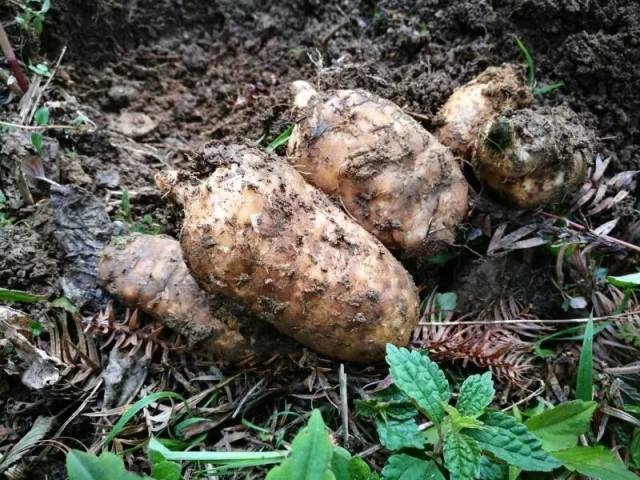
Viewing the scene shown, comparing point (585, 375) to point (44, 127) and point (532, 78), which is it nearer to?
point (532, 78)

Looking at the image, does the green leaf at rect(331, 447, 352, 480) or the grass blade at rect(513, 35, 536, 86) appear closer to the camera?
the green leaf at rect(331, 447, 352, 480)

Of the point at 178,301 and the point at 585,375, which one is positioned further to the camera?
the point at 178,301

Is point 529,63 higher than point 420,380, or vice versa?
point 529,63

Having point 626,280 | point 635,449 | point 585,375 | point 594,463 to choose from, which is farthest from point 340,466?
point 626,280

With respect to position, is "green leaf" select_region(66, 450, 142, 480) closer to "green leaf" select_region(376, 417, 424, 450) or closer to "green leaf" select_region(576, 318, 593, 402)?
"green leaf" select_region(376, 417, 424, 450)

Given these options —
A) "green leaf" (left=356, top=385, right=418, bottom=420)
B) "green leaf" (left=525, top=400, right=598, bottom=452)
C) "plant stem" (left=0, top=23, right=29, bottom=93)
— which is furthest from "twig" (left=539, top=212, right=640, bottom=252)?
"plant stem" (left=0, top=23, right=29, bottom=93)

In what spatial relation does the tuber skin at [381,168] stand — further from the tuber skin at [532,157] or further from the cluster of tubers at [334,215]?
the tuber skin at [532,157]

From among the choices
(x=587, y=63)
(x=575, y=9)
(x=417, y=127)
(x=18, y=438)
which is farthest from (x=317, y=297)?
(x=575, y=9)
